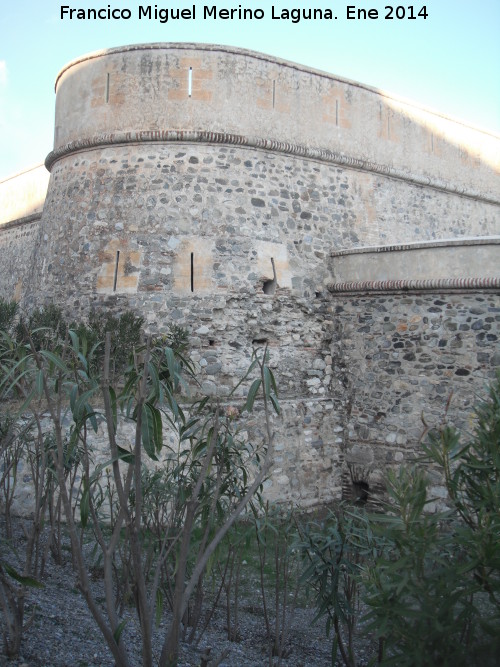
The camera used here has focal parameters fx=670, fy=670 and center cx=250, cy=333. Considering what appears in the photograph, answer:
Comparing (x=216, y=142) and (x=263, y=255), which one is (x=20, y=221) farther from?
(x=263, y=255)

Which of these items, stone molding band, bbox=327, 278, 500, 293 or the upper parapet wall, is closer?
stone molding band, bbox=327, 278, 500, 293

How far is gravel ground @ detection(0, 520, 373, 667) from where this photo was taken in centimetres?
408

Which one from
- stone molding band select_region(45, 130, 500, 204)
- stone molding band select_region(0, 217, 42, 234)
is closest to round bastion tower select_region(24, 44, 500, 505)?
stone molding band select_region(45, 130, 500, 204)

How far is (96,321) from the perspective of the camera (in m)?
8.77

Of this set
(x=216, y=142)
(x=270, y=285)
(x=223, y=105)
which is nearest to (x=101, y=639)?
A: (x=270, y=285)

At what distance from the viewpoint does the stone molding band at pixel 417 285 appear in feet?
26.5

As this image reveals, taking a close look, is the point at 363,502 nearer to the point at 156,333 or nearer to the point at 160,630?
the point at 156,333

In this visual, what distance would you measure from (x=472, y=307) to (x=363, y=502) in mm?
3024

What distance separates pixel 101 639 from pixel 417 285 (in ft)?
19.0

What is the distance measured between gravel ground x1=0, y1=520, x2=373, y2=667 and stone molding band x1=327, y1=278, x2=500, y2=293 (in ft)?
13.9

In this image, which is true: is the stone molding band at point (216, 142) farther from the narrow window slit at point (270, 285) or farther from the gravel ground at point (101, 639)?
the gravel ground at point (101, 639)

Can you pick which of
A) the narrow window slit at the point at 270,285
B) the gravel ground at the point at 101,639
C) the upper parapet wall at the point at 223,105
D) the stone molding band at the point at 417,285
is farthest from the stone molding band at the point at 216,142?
the gravel ground at the point at 101,639

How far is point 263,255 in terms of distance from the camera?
30.1 feet

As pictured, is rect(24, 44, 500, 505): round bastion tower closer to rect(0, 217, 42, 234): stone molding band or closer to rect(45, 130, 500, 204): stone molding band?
rect(45, 130, 500, 204): stone molding band
